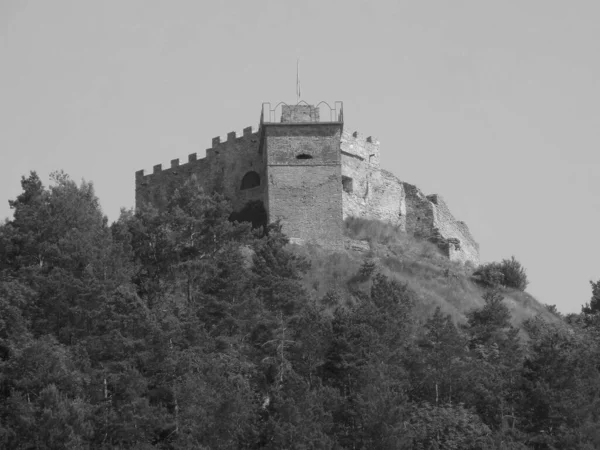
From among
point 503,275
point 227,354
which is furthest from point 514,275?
point 227,354

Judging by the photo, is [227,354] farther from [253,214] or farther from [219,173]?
[219,173]

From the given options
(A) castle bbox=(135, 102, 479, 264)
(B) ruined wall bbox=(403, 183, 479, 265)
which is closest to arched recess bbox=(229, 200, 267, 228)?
(A) castle bbox=(135, 102, 479, 264)

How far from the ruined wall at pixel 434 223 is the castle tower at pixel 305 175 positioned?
20.8ft

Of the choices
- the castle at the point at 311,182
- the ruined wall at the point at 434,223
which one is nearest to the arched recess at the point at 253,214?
the castle at the point at 311,182

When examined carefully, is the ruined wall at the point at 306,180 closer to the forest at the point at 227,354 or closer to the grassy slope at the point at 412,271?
the grassy slope at the point at 412,271

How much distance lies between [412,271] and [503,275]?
4481 mm

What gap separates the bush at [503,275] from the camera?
6525 cm

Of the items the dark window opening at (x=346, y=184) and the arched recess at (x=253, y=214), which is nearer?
the arched recess at (x=253, y=214)

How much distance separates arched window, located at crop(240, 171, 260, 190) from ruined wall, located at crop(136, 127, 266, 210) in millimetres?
130

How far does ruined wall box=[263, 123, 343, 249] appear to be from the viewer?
205ft

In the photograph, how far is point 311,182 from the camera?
6306 cm

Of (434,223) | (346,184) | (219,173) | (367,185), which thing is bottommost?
(434,223)

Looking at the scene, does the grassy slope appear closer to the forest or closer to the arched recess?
the forest

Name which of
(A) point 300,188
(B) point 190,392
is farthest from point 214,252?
(B) point 190,392
